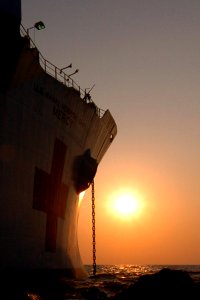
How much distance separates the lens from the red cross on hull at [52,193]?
43.1 ft

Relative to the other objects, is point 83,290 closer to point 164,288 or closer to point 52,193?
point 52,193

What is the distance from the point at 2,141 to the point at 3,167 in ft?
2.42

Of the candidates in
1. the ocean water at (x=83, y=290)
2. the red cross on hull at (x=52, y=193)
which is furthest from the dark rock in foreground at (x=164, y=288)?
the red cross on hull at (x=52, y=193)

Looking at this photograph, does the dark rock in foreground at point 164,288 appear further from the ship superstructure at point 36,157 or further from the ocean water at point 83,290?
the ship superstructure at point 36,157

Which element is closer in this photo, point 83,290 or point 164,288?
point 164,288

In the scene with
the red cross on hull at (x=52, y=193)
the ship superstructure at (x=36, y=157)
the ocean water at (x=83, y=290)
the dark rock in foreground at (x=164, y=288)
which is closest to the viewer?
the dark rock in foreground at (x=164, y=288)

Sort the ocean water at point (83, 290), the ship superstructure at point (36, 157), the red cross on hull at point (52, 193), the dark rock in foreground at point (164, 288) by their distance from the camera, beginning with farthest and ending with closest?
the red cross on hull at point (52, 193) → the ship superstructure at point (36, 157) → the ocean water at point (83, 290) → the dark rock in foreground at point (164, 288)

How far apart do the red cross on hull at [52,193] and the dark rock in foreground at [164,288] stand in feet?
17.7

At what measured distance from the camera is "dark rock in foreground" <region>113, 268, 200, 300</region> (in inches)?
312

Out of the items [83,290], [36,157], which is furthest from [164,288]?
[36,157]

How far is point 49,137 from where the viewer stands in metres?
13.9

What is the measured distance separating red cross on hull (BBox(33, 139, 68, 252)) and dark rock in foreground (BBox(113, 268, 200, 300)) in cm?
540

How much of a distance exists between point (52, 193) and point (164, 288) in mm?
7152

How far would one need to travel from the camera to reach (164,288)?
26.6ft
